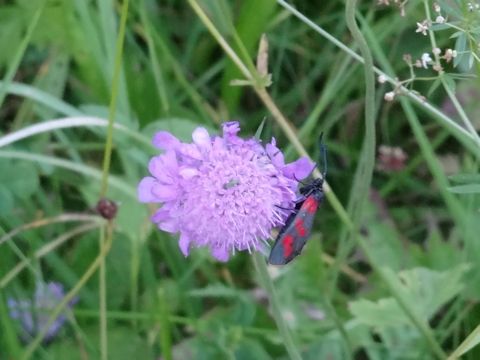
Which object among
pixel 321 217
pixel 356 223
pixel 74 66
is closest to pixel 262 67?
pixel 356 223

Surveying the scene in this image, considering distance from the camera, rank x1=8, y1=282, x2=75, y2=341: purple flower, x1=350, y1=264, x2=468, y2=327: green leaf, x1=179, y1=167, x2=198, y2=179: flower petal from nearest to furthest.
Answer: x1=179, y1=167, x2=198, y2=179: flower petal
x1=350, y1=264, x2=468, y2=327: green leaf
x1=8, y1=282, x2=75, y2=341: purple flower

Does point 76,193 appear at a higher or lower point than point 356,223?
lower

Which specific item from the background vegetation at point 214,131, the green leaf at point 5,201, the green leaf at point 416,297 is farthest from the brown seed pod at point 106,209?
the green leaf at point 416,297

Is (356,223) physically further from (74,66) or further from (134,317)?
(74,66)

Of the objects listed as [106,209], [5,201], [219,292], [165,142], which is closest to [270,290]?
[165,142]

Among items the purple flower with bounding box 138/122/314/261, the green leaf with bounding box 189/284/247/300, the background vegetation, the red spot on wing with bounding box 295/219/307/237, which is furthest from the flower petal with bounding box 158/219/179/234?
the green leaf with bounding box 189/284/247/300

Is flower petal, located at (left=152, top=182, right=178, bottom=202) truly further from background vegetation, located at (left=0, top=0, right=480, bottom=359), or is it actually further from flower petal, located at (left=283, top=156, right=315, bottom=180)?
background vegetation, located at (left=0, top=0, right=480, bottom=359)
